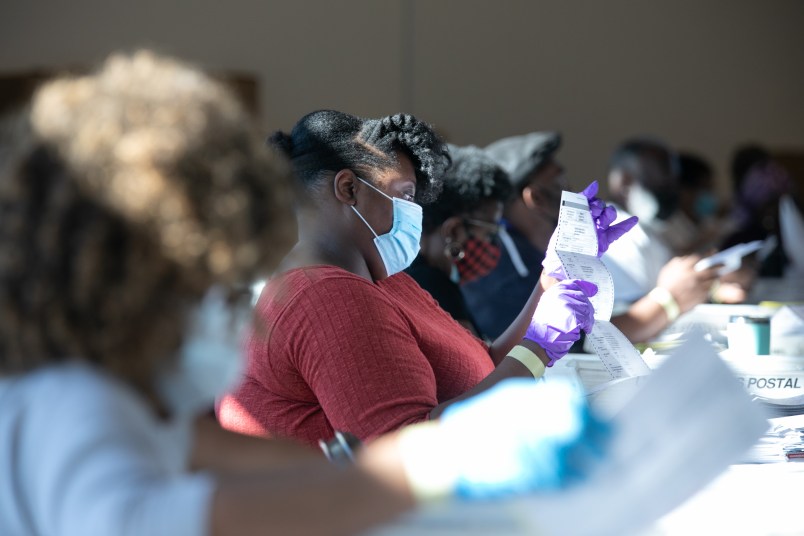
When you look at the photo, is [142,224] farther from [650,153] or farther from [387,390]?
[650,153]

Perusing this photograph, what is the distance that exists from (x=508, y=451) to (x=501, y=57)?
20.4 ft

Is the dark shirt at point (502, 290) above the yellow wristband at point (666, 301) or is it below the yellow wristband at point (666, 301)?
below

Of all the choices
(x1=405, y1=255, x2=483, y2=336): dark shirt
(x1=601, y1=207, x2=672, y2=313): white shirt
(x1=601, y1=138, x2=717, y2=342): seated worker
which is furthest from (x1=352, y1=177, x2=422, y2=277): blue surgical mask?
(x1=601, y1=207, x2=672, y2=313): white shirt

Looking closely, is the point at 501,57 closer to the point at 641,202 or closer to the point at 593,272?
the point at 641,202

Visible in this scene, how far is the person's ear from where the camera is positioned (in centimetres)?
161

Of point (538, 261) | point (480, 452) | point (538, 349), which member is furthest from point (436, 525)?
point (538, 261)

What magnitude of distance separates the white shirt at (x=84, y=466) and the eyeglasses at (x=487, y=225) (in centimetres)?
183

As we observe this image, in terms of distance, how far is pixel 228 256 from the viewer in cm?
74

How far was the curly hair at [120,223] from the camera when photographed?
70 centimetres

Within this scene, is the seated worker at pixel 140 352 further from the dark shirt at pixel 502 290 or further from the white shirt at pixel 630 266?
the white shirt at pixel 630 266

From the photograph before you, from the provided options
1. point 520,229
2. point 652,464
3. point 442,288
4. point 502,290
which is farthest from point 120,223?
point 520,229

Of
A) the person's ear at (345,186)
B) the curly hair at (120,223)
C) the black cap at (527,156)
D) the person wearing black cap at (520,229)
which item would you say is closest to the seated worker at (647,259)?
the person wearing black cap at (520,229)

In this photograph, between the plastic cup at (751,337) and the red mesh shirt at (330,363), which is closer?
the red mesh shirt at (330,363)

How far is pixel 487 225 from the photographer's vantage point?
8.41ft
